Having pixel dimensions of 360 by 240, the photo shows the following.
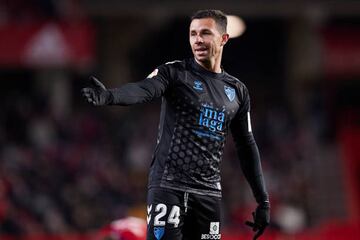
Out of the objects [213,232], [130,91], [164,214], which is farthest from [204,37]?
[213,232]

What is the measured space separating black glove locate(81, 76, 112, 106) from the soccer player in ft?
2.20

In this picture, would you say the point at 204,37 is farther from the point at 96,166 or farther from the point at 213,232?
the point at 96,166

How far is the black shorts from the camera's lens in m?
7.12

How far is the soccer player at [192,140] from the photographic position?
7160 mm

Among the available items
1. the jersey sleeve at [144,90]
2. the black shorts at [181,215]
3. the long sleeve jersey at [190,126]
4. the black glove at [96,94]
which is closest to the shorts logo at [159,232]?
the black shorts at [181,215]

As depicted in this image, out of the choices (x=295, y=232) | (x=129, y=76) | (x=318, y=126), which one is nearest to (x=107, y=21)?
(x=129, y=76)

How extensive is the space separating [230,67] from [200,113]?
16.8m

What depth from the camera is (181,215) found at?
7184 millimetres

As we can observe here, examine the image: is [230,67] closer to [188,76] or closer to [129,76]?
[129,76]

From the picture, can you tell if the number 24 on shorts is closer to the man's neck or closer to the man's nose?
the man's neck

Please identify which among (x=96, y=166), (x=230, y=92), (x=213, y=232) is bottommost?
(x=96, y=166)

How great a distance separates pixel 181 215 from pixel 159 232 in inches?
7.8

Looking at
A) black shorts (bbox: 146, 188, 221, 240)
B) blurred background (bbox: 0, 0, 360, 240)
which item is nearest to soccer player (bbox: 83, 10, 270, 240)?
black shorts (bbox: 146, 188, 221, 240)

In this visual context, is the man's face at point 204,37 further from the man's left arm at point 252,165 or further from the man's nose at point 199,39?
the man's left arm at point 252,165
